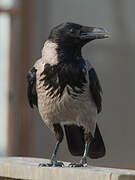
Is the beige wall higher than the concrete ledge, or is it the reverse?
the beige wall

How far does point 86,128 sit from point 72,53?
282 mm

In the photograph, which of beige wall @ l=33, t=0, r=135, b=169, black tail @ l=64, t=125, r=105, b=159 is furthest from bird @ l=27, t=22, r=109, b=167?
beige wall @ l=33, t=0, r=135, b=169

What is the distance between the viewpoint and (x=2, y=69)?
274 inches

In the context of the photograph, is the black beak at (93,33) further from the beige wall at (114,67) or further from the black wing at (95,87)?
the beige wall at (114,67)

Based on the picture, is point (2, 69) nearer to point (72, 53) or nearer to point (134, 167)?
point (134, 167)

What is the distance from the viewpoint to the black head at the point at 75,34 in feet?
8.82

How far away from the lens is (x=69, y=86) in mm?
2738

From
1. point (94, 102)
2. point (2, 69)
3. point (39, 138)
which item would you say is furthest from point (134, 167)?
point (94, 102)

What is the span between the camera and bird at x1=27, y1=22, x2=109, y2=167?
2.72 m

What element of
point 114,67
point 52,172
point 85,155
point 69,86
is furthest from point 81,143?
point 114,67

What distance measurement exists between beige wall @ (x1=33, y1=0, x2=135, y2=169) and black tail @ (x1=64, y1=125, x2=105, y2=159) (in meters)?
3.44

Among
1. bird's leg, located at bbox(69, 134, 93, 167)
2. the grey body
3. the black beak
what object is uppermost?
the black beak

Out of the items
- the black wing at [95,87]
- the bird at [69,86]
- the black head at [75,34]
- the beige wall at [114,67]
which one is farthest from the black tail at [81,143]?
the beige wall at [114,67]

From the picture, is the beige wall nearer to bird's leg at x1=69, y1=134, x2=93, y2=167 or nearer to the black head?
bird's leg at x1=69, y1=134, x2=93, y2=167
